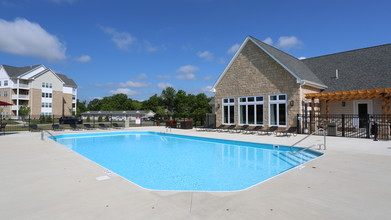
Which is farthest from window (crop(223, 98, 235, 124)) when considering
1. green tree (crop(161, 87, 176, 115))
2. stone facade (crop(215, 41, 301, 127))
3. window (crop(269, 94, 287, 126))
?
green tree (crop(161, 87, 176, 115))

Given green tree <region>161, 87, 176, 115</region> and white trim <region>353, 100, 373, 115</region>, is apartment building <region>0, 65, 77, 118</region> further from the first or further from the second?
white trim <region>353, 100, 373, 115</region>

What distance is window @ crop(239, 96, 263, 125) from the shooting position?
1950 cm

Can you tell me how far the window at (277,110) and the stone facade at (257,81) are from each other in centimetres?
30

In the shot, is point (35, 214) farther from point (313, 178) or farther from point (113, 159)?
point (113, 159)

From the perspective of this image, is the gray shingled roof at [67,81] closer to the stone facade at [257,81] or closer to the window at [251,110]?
the stone facade at [257,81]

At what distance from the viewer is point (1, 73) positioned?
160 feet

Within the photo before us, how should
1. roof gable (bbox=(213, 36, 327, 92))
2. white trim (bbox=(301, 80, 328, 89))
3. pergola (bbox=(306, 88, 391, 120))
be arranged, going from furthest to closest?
roof gable (bbox=(213, 36, 327, 92)) → white trim (bbox=(301, 80, 328, 89)) → pergola (bbox=(306, 88, 391, 120))

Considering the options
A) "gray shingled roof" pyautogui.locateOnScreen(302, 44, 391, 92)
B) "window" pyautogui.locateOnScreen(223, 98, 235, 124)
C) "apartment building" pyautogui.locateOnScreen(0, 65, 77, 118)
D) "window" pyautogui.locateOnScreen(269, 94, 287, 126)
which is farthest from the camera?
"apartment building" pyautogui.locateOnScreen(0, 65, 77, 118)

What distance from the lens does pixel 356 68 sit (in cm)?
1977

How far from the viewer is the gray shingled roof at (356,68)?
1771 cm

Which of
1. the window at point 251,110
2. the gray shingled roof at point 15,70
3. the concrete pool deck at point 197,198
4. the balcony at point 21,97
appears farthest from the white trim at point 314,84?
the gray shingled roof at point 15,70

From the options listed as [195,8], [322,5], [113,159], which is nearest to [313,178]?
[113,159]

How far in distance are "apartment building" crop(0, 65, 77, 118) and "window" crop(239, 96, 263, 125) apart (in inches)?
1811

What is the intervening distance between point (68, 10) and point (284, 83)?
1836 centimetres
